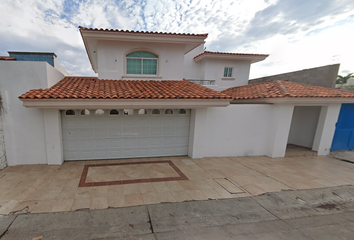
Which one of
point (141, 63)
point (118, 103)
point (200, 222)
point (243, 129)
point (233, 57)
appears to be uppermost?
point (233, 57)

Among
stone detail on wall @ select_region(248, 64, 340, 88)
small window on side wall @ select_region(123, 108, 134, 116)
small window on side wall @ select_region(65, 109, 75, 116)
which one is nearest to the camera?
small window on side wall @ select_region(65, 109, 75, 116)

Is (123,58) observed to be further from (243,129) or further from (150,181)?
(243,129)

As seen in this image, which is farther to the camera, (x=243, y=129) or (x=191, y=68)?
(x=191, y=68)

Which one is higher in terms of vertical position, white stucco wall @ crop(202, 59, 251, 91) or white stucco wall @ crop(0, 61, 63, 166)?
white stucco wall @ crop(202, 59, 251, 91)

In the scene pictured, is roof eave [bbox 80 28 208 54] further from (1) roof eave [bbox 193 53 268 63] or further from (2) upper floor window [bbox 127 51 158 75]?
(1) roof eave [bbox 193 53 268 63]

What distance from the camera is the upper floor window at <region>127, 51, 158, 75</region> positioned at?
Answer: 8.52m

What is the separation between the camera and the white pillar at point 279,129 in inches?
285

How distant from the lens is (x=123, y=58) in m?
8.32

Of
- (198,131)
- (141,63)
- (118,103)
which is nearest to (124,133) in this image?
(118,103)

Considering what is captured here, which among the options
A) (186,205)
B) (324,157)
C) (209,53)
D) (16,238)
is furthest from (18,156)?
(324,157)

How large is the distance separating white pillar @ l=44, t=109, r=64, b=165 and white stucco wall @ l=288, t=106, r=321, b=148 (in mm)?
13365

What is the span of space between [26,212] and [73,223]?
1260mm

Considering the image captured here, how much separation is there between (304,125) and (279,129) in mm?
3913

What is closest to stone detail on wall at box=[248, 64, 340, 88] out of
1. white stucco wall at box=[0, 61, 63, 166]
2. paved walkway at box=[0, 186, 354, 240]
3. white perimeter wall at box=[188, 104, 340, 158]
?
white perimeter wall at box=[188, 104, 340, 158]
